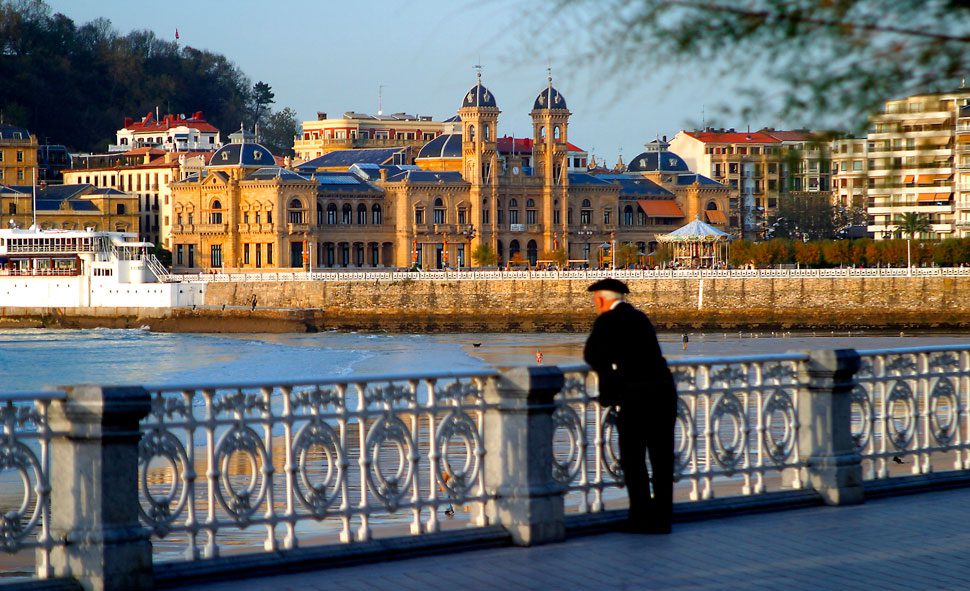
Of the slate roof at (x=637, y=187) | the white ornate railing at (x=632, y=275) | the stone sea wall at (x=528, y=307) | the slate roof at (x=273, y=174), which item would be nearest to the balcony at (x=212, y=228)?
the slate roof at (x=273, y=174)

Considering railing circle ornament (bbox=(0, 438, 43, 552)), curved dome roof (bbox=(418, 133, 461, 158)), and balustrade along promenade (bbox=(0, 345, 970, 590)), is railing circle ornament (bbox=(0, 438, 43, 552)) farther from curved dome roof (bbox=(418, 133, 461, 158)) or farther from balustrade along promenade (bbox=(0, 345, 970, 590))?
curved dome roof (bbox=(418, 133, 461, 158))

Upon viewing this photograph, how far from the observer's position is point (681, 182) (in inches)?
4267

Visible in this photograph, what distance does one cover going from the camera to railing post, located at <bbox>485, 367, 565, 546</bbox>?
8.74 metres

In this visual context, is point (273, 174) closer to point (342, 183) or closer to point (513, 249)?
point (342, 183)

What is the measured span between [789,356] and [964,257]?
203 feet

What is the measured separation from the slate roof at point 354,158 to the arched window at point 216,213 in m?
13.3

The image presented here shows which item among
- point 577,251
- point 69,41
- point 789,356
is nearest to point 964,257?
point 577,251

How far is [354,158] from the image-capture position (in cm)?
11056

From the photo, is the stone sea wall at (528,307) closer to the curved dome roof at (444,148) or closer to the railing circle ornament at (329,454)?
the curved dome roof at (444,148)

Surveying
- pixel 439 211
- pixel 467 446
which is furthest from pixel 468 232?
pixel 467 446

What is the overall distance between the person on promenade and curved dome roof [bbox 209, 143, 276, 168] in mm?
89253

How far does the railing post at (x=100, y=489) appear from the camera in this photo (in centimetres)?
741

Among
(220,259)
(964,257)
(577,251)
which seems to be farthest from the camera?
→ (577,251)

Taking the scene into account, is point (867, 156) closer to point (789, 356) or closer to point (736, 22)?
point (736, 22)
